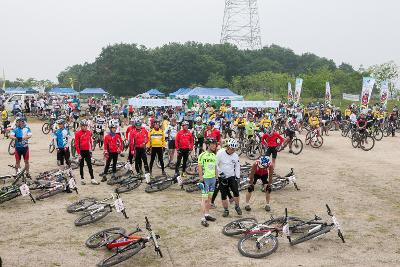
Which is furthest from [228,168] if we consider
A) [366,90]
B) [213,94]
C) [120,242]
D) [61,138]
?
[213,94]

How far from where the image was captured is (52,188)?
11.4 metres

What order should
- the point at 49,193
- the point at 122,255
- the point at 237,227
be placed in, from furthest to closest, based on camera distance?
the point at 49,193 < the point at 237,227 < the point at 122,255

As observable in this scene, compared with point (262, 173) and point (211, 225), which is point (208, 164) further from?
point (262, 173)

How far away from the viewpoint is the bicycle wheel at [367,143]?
21.1 meters

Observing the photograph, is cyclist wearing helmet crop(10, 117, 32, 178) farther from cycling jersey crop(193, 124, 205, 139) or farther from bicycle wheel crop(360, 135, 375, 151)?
bicycle wheel crop(360, 135, 375, 151)

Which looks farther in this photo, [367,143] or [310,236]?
[367,143]

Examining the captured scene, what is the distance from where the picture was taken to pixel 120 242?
24.7ft

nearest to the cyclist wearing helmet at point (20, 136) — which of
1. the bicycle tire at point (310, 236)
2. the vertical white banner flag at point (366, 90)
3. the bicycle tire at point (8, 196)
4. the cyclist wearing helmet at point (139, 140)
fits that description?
the bicycle tire at point (8, 196)

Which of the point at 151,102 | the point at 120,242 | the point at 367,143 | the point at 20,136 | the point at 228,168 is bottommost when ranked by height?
the point at 120,242

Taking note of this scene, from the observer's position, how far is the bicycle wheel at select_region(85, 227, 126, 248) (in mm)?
7785

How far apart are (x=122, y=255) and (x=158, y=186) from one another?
5.07m

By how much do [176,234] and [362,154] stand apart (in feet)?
45.8

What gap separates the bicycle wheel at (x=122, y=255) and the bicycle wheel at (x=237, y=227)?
7.03 feet

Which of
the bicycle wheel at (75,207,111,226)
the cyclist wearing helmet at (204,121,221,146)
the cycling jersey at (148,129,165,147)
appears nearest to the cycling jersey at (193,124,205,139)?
the cyclist wearing helmet at (204,121,221,146)
